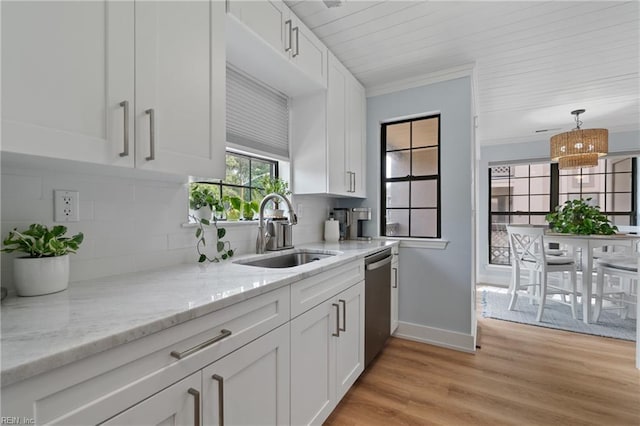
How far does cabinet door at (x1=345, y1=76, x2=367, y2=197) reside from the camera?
8.68ft

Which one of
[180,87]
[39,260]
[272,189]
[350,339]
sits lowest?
[350,339]

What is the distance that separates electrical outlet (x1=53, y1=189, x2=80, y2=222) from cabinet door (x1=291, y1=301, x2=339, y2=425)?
0.98m

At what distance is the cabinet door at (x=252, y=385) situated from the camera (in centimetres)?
88

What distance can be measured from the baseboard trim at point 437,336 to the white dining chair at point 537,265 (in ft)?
4.46

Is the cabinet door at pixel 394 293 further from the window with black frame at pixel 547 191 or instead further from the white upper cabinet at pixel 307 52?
the window with black frame at pixel 547 191

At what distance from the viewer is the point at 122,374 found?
655 millimetres

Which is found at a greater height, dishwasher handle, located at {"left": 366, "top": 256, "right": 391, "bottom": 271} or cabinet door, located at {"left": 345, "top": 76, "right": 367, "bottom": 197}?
cabinet door, located at {"left": 345, "top": 76, "right": 367, "bottom": 197}

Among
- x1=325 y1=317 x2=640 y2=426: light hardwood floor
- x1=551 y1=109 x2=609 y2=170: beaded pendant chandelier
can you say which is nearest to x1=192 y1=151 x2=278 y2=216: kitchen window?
x1=325 y1=317 x2=640 y2=426: light hardwood floor

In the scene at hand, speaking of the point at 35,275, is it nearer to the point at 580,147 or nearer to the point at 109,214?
the point at 109,214

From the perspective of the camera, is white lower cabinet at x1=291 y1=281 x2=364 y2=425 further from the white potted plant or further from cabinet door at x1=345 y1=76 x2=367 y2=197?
cabinet door at x1=345 y1=76 x2=367 y2=197

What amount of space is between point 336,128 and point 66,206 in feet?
6.14

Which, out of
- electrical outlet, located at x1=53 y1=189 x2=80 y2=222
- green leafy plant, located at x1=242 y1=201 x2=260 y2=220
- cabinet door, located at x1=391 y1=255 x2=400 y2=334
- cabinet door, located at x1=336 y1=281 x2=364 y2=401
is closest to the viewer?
electrical outlet, located at x1=53 y1=189 x2=80 y2=222

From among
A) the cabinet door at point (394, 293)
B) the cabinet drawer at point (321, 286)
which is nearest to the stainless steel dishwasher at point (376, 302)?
the cabinet door at point (394, 293)

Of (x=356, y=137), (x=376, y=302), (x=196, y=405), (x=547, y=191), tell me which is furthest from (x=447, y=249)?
(x=547, y=191)
